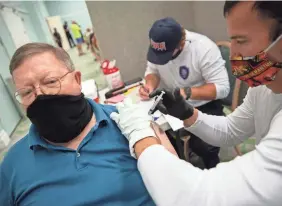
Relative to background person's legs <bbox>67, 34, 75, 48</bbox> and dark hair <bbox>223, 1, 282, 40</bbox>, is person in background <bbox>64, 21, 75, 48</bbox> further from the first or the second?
dark hair <bbox>223, 1, 282, 40</bbox>

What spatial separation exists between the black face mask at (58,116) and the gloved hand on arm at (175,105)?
1.21 feet

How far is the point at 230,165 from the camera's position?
61 centimetres

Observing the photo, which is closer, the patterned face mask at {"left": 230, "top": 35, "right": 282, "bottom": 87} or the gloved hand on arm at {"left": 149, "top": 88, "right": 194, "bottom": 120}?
the patterned face mask at {"left": 230, "top": 35, "right": 282, "bottom": 87}

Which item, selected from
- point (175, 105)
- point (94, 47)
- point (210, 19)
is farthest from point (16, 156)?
point (210, 19)

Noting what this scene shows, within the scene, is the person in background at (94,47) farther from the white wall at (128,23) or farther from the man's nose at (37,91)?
the man's nose at (37,91)

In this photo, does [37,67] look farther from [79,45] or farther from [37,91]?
[79,45]

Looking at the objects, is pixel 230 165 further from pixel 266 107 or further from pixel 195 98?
pixel 195 98

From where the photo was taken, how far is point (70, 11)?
2355 mm

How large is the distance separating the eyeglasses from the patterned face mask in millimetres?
752

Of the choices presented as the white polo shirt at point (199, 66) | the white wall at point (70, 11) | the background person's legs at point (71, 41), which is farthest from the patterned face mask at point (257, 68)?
the background person's legs at point (71, 41)

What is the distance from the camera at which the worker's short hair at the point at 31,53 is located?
99cm

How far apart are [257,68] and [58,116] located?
0.78 m

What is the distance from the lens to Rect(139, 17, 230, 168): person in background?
1.53m

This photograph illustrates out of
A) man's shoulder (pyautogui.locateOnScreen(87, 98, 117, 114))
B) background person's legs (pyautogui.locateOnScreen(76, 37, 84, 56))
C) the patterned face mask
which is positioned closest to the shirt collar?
man's shoulder (pyautogui.locateOnScreen(87, 98, 117, 114))
